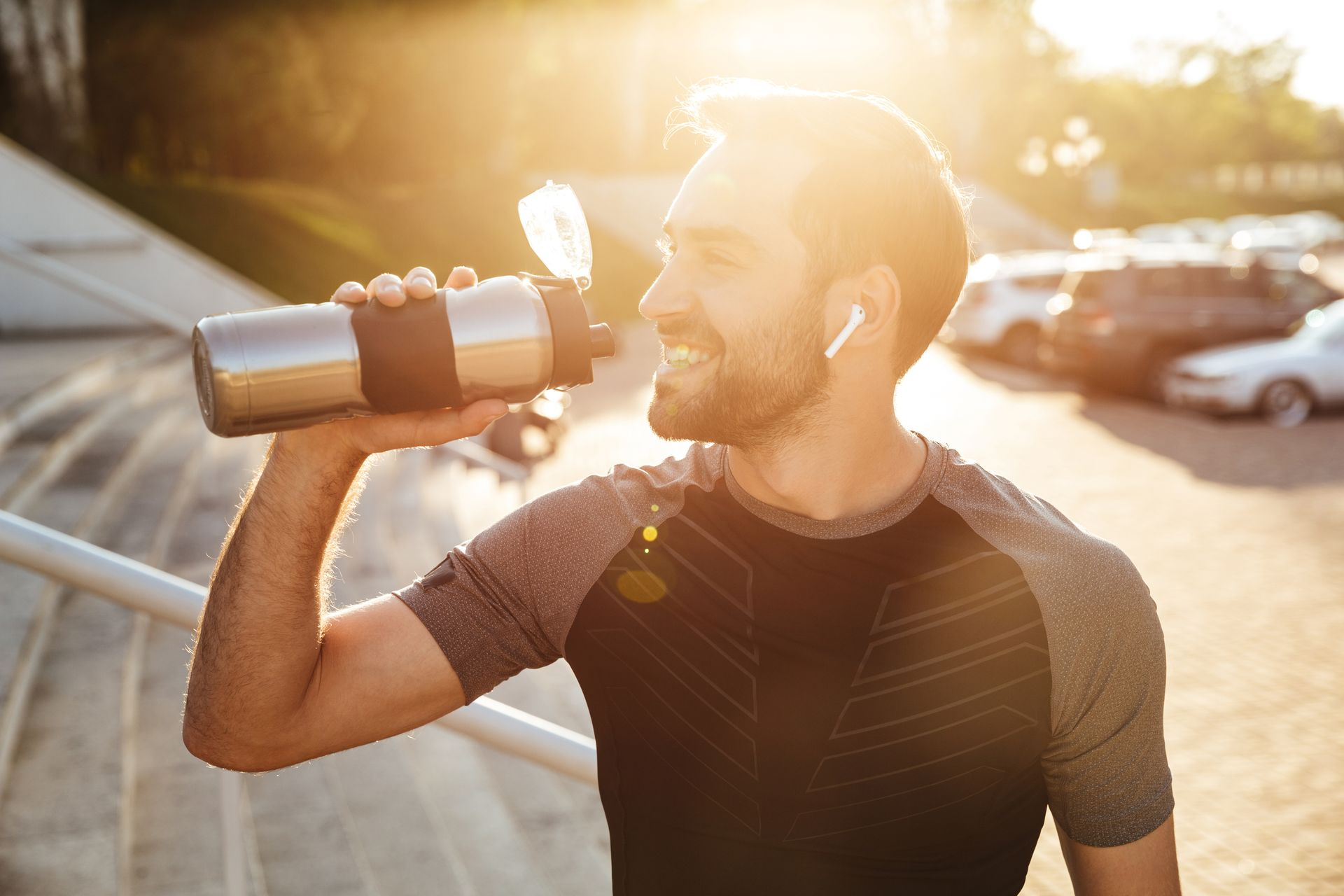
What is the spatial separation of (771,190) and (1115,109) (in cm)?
7746

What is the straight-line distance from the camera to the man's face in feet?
6.32

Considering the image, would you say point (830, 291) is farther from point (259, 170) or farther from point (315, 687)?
point (259, 170)

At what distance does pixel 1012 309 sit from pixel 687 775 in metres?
19.3

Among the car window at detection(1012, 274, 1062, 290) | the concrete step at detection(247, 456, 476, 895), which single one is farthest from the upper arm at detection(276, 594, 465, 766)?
the car window at detection(1012, 274, 1062, 290)

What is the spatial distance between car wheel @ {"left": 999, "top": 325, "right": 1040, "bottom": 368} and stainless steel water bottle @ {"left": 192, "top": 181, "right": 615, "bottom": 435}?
63.6ft

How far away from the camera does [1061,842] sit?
6.48ft

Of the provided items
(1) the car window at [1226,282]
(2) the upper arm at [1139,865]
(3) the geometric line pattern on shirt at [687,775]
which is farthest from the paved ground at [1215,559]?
(1) the car window at [1226,282]

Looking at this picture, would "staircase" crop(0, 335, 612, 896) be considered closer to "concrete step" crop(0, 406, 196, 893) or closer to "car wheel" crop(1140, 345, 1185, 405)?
"concrete step" crop(0, 406, 196, 893)

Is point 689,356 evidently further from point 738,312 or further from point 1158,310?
point 1158,310

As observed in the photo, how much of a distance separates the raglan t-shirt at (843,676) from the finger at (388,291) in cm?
48

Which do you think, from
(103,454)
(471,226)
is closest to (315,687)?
(103,454)

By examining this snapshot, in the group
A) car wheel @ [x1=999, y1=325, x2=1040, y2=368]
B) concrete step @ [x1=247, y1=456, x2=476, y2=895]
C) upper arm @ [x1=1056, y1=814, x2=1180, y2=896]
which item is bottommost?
car wheel @ [x1=999, y1=325, x2=1040, y2=368]

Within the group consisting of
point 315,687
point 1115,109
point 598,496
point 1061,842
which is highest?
point 598,496

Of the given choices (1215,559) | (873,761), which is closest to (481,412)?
(873,761)
